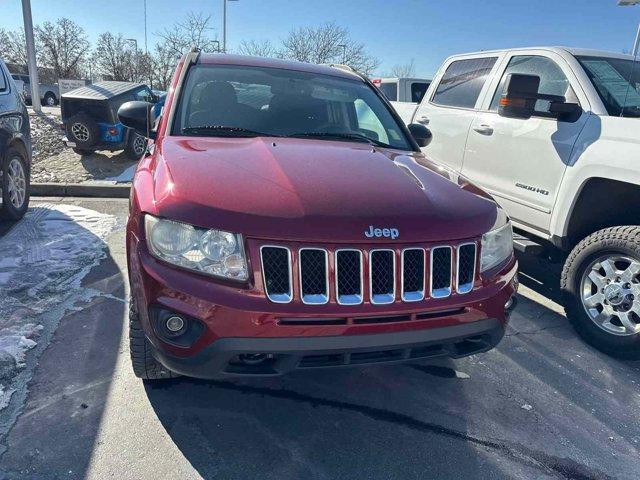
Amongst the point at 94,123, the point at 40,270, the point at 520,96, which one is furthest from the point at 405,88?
the point at 40,270

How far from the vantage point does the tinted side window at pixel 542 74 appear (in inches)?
157

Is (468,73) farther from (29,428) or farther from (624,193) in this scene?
(29,428)

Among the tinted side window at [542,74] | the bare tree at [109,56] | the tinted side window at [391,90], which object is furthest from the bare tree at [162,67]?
the tinted side window at [542,74]

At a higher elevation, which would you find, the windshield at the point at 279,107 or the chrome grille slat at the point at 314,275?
the windshield at the point at 279,107

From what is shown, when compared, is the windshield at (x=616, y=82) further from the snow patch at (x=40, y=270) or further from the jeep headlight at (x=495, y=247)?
the snow patch at (x=40, y=270)

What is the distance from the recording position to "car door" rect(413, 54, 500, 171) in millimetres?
4789

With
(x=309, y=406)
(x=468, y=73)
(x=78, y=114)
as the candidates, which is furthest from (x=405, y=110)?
(x=78, y=114)

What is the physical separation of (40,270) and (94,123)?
4859mm

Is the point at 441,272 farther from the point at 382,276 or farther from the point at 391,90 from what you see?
the point at 391,90

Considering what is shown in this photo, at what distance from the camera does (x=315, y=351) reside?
197 cm

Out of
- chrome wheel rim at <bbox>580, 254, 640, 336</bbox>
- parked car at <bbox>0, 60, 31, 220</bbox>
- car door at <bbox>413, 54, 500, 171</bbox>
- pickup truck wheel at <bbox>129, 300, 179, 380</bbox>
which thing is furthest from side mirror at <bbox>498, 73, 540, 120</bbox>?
parked car at <bbox>0, 60, 31, 220</bbox>

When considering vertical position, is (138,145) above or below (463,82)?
below

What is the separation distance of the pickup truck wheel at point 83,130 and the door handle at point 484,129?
21.1 ft

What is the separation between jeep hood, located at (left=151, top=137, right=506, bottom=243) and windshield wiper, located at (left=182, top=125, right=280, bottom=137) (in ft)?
0.49
